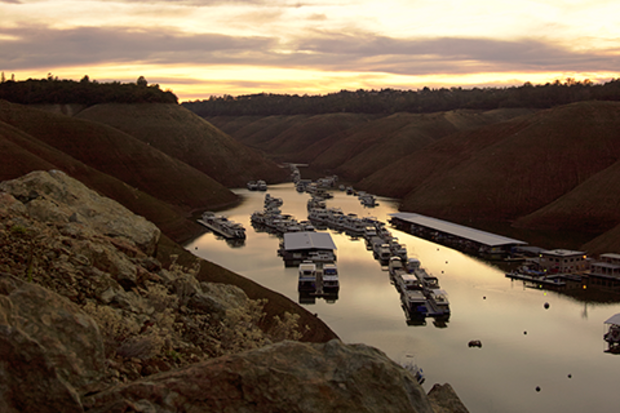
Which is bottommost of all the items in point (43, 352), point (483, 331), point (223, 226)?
point (483, 331)

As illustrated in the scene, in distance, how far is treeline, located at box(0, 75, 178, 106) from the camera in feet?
513

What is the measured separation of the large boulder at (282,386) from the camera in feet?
25.2

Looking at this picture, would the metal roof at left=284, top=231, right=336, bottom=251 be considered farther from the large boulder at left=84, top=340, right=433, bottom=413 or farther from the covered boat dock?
the large boulder at left=84, top=340, right=433, bottom=413

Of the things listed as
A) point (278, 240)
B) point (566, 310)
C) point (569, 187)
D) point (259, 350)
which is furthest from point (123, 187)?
point (569, 187)

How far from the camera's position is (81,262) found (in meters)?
15.1

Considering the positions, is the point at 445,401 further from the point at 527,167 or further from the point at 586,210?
the point at 527,167

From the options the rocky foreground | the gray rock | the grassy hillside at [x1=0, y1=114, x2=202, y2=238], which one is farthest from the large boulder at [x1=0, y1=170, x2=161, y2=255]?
the grassy hillside at [x1=0, y1=114, x2=202, y2=238]

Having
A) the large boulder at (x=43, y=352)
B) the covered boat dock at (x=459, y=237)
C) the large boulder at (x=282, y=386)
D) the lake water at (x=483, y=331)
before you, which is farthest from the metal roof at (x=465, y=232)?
the large boulder at (x=43, y=352)

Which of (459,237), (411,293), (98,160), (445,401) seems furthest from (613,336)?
(98,160)

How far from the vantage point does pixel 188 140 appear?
140 metres

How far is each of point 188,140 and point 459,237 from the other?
90051 millimetres

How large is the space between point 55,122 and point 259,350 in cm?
11013

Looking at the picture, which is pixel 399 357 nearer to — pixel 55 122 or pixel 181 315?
pixel 181 315

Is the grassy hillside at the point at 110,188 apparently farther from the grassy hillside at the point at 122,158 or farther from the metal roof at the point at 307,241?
the grassy hillside at the point at 122,158
